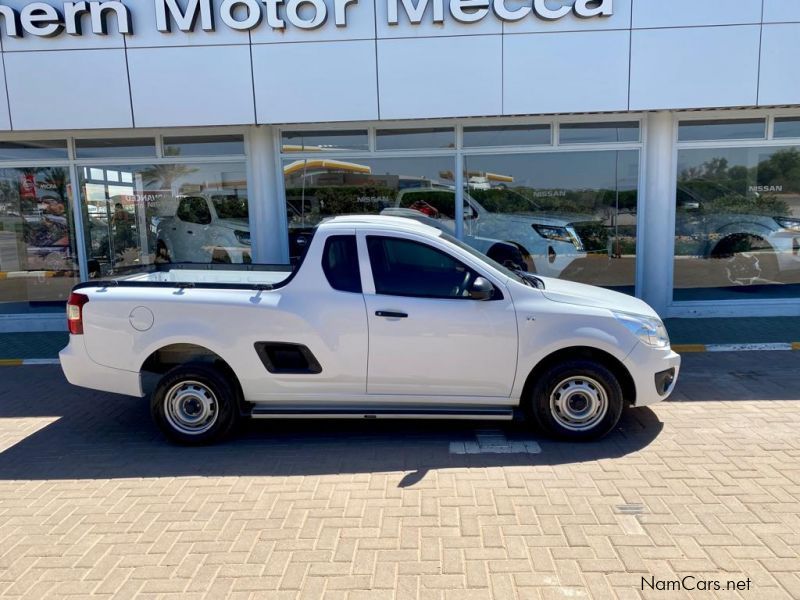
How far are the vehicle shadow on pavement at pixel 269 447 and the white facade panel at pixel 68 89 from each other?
175 inches

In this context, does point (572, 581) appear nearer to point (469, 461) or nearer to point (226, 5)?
point (469, 461)

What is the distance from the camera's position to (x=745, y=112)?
8.83 meters

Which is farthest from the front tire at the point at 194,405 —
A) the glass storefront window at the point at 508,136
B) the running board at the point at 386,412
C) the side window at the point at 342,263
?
the glass storefront window at the point at 508,136

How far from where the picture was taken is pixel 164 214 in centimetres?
972

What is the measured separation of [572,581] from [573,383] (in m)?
1.90

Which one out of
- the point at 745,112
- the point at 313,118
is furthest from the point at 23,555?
the point at 745,112

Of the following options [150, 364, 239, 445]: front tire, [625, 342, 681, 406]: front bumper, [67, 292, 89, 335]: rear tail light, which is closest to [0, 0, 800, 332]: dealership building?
[625, 342, 681, 406]: front bumper

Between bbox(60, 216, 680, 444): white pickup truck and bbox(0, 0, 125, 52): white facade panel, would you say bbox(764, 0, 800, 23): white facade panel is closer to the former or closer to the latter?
bbox(60, 216, 680, 444): white pickup truck

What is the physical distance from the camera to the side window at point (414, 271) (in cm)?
462

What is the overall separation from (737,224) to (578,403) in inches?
262

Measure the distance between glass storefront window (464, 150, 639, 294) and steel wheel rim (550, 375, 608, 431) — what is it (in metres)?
4.96

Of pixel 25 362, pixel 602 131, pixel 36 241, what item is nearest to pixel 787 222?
pixel 602 131

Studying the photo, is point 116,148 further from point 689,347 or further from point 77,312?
point 689,347

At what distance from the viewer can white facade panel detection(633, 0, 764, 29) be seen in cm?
780
